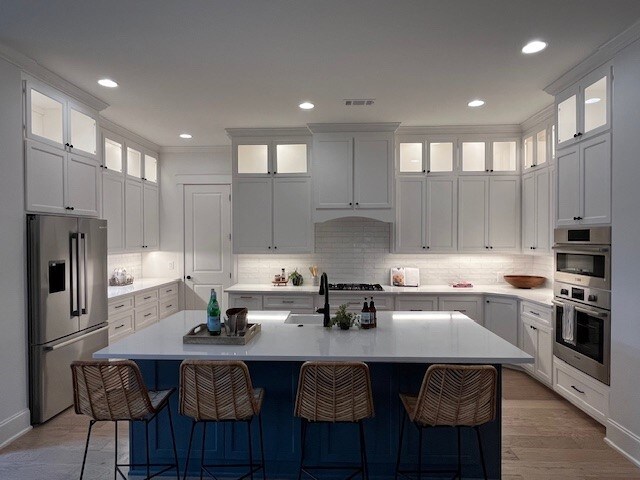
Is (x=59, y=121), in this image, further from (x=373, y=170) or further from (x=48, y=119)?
(x=373, y=170)

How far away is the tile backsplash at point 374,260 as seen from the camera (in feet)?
17.2

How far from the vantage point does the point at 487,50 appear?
2.92 metres

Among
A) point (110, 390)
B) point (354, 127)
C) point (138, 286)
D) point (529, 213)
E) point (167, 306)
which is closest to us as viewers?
point (110, 390)

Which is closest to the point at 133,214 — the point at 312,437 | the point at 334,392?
the point at 312,437

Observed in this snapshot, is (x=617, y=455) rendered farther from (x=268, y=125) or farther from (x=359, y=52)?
(x=268, y=125)

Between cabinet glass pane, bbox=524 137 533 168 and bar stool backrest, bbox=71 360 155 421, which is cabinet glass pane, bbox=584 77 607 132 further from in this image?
bar stool backrest, bbox=71 360 155 421

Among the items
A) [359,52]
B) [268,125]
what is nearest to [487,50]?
[359,52]

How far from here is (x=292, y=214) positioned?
16.4 feet

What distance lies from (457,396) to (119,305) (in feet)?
12.1

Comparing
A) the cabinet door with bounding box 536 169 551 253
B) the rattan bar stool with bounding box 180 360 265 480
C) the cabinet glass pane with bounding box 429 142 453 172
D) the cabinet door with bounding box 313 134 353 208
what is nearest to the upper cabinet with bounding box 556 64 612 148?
the cabinet door with bounding box 536 169 551 253

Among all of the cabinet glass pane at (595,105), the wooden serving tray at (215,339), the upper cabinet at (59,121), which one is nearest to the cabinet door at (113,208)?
the upper cabinet at (59,121)

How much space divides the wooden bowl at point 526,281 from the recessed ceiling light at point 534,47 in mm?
2653

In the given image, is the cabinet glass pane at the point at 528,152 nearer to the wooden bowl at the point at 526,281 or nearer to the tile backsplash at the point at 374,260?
the tile backsplash at the point at 374,260

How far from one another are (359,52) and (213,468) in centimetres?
294
